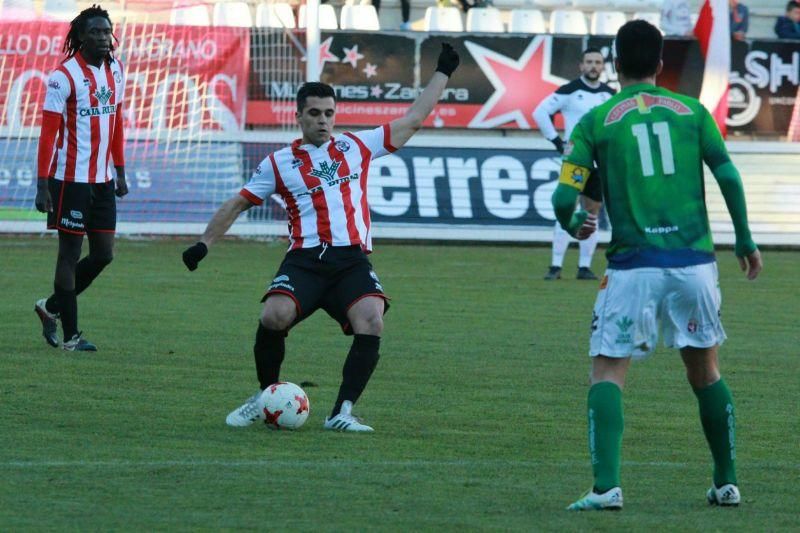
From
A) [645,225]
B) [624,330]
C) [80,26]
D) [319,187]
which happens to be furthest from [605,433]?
[80,26]

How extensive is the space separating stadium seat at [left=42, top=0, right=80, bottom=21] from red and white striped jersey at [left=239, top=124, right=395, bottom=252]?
42.2ft

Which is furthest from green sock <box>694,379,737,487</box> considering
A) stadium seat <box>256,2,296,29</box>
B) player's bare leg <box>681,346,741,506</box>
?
stadium seat <box>256,2,296,29</box>

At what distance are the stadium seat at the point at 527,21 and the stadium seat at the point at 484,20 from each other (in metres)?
0.39

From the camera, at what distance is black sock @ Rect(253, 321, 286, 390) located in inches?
294

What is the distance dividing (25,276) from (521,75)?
8.75 metres

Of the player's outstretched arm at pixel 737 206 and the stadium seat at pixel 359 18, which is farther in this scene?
the stadium seat at pixel 359 18

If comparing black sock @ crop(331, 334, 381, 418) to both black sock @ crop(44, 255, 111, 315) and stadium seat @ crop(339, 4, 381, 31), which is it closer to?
black sock @ crop(44, 255, 111, 315)

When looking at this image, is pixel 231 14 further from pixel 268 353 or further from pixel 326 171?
pixel 268 353

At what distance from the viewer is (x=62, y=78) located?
9.90 meters

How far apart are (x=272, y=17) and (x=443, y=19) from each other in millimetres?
2961

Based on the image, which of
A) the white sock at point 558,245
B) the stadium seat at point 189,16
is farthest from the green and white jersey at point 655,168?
the stadium seat at point 189,16

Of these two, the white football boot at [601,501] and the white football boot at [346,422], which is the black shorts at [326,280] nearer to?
the white football boot at [346,422]

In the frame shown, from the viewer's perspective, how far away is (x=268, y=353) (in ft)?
24.7

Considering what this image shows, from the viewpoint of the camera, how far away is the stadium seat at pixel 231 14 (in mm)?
21312
